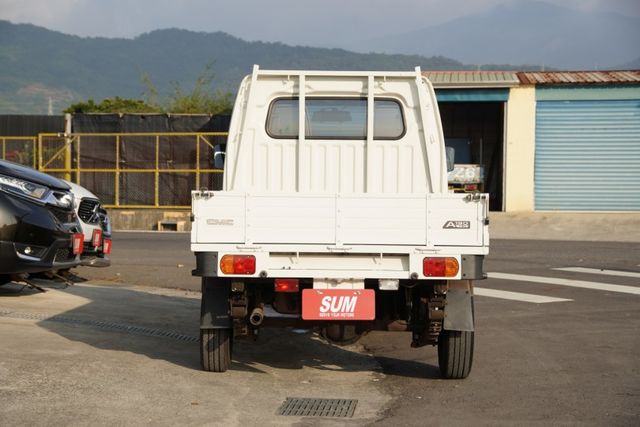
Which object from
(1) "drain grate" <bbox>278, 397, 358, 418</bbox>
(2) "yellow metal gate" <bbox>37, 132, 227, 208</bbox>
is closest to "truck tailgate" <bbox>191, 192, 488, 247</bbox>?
(1) "drain grate" <bbox>278, 397, 358, 418</bbox>

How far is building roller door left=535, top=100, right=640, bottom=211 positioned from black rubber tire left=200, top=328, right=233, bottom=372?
23.5 meters

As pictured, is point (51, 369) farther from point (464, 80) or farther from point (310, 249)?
point (464, 80)

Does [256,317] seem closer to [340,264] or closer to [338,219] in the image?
[340,264]

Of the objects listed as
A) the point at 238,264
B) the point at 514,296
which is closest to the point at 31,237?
the point at 238,264

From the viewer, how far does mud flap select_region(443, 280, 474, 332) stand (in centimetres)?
721

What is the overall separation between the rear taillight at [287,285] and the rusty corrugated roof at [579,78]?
23656mm

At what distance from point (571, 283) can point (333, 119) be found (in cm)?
664

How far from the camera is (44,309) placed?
1016cm

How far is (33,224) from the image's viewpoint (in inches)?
374

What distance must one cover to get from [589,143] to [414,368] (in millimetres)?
22931

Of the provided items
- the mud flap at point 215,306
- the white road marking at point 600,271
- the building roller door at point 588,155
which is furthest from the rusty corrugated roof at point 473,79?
the mud flap at point 215,306

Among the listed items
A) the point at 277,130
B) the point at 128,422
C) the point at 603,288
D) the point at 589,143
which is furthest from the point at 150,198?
the point at 128,422

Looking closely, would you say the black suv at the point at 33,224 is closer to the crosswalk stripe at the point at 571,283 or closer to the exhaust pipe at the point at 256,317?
the exhaust pipe at the point at 256,317

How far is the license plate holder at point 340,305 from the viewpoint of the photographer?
7.05 metres
